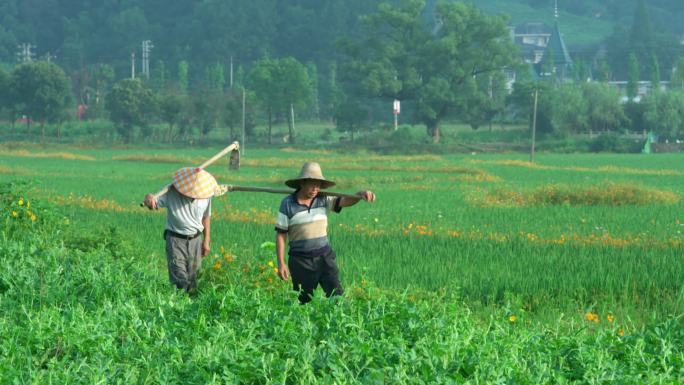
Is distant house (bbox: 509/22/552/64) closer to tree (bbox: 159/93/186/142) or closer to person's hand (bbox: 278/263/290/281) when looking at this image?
tree (bbox: 159/93/186/142)

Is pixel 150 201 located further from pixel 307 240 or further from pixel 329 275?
pixel 329 275

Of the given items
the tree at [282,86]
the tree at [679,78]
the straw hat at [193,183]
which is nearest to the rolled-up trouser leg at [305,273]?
the straw hat at [193,183]

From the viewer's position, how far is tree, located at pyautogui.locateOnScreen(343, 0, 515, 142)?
7119cm

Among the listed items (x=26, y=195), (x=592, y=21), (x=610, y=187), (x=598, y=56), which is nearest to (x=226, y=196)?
(x=610, y=187)

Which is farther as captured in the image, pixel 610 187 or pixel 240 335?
pixel 610 187

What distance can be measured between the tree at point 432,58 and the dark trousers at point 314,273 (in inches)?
2439

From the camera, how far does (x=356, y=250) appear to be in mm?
13625

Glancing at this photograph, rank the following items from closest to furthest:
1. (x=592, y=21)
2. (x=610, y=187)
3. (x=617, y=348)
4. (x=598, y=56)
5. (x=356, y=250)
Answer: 1. (x=617, y=348)
2. (x=356, y=250)
3. (x=610, y=187)
4. (x=598, y=56)
5. (x=592, y=21)

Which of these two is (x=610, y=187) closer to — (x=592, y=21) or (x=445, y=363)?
(x=445, y=363)

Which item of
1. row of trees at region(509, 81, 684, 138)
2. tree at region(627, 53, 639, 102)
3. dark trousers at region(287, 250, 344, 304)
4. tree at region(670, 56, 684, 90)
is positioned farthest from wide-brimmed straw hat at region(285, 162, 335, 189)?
tree at region(670, 56, 684, 90)

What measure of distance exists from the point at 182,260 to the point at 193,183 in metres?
0.69

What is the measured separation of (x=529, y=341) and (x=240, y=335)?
1.79 metres

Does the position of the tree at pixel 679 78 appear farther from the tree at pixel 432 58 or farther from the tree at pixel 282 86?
the tree at pixel 282 86

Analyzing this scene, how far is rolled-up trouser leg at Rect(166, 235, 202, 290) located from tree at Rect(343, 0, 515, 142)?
201ft
